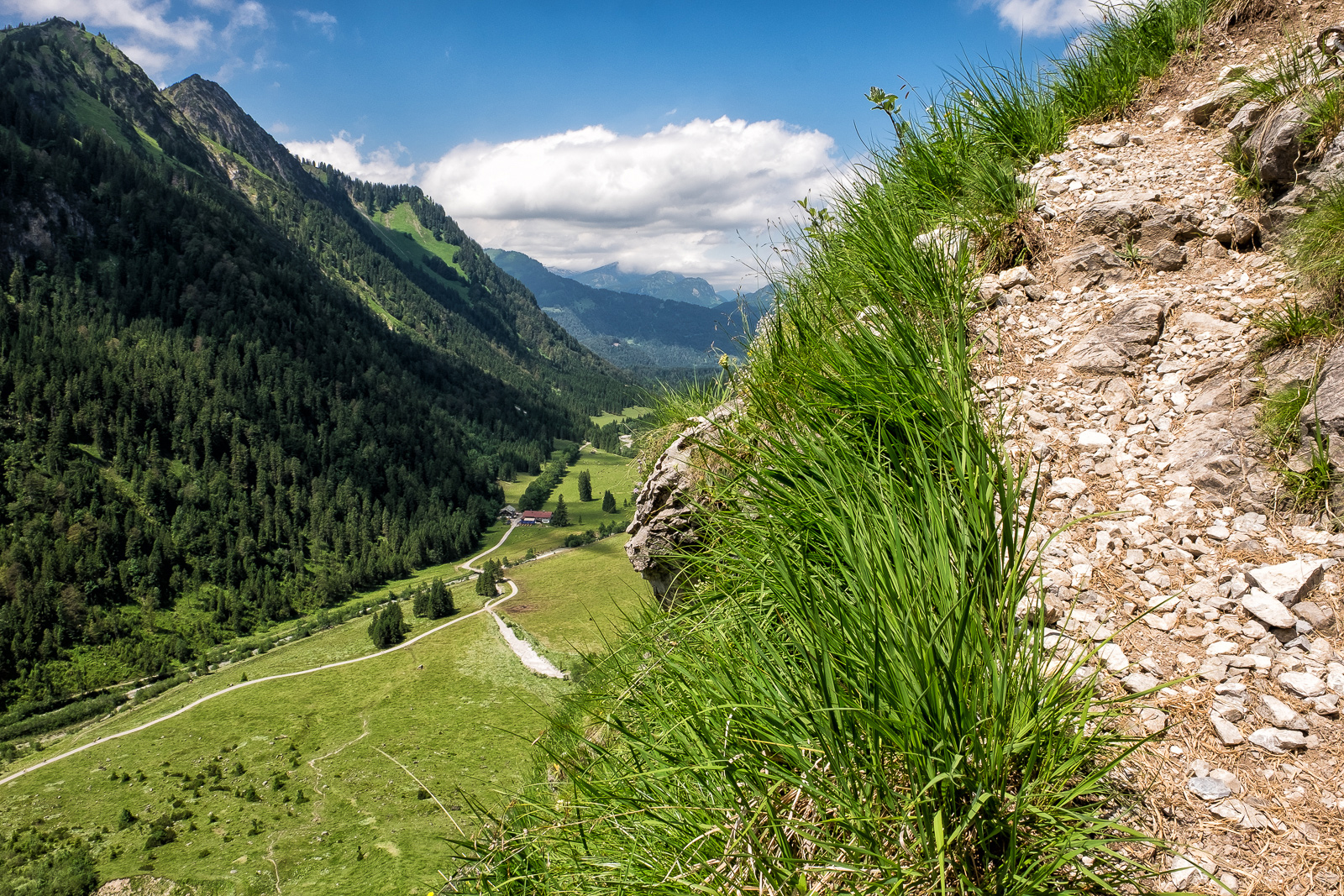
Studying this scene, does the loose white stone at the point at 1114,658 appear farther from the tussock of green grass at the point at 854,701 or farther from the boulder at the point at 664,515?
the boulder at the point at 664,515

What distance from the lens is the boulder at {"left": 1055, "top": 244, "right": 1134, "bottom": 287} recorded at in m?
5.07

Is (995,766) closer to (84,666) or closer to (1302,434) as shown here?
(1302,434)

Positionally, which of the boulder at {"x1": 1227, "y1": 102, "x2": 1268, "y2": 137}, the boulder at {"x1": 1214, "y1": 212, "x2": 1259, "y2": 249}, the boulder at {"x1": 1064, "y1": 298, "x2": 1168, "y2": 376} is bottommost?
the boulder at {"x1": 1064, "y1": 298, "x2": 1168, "y2": 376}

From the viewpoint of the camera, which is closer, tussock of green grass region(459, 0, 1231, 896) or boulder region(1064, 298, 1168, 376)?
tussock of green grass region(459, 0, 1231, 896)

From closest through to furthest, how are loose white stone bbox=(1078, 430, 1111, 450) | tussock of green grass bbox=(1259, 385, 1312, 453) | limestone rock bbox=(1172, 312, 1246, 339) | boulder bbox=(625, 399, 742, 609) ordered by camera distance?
tussock of green grass bbox=(1259, 385, 1312, 453)
loose white stone bbox=(1078, 430, 1111, 450)
limestone rock bbox=(1172, 312, 1246, 339)
boulder bbox=(625, 399, 742, 609)

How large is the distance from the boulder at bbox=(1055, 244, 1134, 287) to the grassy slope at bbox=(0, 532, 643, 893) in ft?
165

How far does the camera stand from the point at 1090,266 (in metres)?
5.15

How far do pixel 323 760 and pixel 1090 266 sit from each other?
99012 mm

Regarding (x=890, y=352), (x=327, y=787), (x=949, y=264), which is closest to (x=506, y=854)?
(x=890, y=352)

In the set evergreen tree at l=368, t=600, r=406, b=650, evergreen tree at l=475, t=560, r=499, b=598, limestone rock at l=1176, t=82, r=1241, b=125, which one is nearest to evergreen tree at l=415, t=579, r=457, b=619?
evergreen tree at l=475, t=560, r=499, b=598

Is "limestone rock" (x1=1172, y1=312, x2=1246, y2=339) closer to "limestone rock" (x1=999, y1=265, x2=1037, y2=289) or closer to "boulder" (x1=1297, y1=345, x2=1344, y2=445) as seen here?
"boulder" (x1=1297, y1=345, x2=1344, y2=445)

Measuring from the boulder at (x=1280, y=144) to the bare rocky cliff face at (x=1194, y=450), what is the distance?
0.01 m

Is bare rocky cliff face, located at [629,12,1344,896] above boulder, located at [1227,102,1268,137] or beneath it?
beneath

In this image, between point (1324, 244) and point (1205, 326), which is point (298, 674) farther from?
point (1324, 244)
